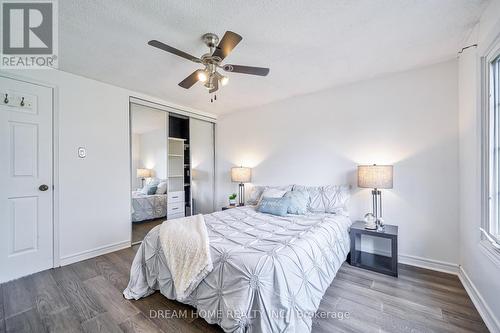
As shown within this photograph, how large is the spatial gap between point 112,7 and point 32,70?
1.74 meters

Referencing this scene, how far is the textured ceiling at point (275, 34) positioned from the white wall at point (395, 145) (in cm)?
35

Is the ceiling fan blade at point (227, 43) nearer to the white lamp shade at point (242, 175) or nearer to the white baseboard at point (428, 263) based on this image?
the white lamp shade at point (242, 175)

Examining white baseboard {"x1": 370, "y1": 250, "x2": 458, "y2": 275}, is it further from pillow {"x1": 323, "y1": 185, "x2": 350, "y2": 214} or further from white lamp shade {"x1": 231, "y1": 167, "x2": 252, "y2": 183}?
white lamp shade {"x1": 231, "y1": 167, "x2": 252, "y2": 183}

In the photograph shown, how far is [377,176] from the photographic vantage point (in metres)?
2.55

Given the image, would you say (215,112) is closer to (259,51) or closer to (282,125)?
(282,125)

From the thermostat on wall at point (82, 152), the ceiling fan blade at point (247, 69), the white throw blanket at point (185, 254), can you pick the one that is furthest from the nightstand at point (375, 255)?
the thermostat on wall at point (82, 152)

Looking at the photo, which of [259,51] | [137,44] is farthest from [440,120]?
[137,44]

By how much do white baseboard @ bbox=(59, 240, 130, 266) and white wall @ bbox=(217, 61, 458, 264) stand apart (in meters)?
2.69

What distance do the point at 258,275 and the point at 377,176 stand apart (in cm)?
199

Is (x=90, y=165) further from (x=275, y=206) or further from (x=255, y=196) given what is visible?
(x=275, y=206)

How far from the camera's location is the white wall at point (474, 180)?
5.19 feet

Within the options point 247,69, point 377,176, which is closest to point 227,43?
point 247,69

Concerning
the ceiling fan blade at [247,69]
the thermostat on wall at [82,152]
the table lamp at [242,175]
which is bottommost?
the table lamp at [242,175]

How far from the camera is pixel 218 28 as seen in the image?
6.15 feet
